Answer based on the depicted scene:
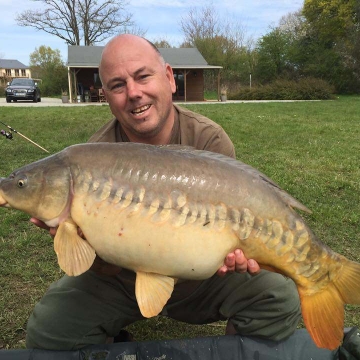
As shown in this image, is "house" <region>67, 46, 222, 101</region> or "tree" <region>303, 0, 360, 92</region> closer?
"house" <region>67, 46, 222, 101</region>

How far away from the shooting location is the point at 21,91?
1722 cm

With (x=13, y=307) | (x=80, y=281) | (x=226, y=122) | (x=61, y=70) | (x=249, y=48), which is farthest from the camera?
(x=249, y=48)

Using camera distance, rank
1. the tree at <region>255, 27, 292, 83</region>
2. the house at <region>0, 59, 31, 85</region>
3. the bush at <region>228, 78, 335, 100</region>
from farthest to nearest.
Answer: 1. the house at <region>0, 59, 31, 85</region>
2. the tree at <region>255, 27, 292, 83</region>
3. the bush at <region>228, 78, 335, 100</region>

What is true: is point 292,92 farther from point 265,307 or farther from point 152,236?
point 152,236

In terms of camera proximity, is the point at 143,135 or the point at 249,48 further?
the point at 249,48

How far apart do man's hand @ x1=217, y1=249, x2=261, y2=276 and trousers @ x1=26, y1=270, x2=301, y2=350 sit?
1.02 feet

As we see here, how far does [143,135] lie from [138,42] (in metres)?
0.38

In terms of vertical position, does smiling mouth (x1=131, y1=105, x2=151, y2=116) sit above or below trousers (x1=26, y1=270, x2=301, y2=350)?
above

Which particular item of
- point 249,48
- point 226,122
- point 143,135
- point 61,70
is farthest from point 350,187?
point 249,48

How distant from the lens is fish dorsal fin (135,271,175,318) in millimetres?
1342

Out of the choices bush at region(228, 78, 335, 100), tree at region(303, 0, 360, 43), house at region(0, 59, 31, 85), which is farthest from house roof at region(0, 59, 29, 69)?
bush at region(228, 78, 335, 100)

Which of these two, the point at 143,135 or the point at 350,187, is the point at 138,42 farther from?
the point at 350,187

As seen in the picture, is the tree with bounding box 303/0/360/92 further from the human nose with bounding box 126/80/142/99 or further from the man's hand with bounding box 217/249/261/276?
the man's hand with bounding box 217/249/261/276

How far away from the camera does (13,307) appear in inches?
84.7
